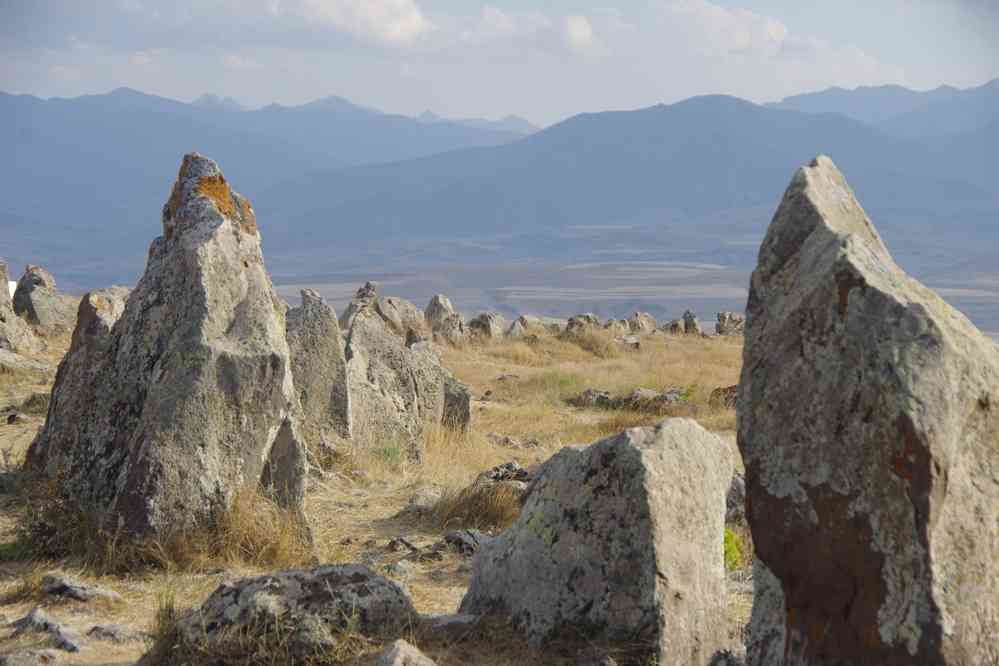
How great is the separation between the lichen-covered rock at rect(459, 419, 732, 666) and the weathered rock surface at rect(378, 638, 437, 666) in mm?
854

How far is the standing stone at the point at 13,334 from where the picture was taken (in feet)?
67.0

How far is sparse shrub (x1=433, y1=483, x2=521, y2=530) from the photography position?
10594mm

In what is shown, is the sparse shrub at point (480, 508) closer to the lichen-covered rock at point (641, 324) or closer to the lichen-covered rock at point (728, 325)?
the lichen-covered rock at point (641, 324)

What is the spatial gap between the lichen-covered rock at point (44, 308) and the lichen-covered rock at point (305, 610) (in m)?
22.9

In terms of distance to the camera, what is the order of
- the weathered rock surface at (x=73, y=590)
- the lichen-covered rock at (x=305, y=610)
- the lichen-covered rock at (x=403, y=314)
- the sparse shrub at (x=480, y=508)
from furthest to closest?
the lichen-covered rock at (x=403, y=314)
the sparse shrub at (x=480, y=508)
the weathered rock surface at (x=73, y=590)
the lichen-covered rock at (x=305, y=610)

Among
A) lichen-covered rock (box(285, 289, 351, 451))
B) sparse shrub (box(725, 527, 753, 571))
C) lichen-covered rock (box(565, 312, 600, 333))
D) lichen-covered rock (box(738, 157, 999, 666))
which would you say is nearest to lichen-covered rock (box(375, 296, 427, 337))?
lichen-covered rock (box(565, 312, 600, 333))

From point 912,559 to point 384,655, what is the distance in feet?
8.03

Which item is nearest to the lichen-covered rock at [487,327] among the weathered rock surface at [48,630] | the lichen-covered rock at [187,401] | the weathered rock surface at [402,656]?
the lichen-covered rock at [187,401]

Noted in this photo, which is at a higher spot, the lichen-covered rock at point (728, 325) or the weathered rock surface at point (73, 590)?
the weathered rock surface at point (73, 590)

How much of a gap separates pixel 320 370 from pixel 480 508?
3.07 m

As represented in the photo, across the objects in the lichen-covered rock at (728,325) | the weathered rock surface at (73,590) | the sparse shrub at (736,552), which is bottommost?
the lichen-covered rock at (728,325)

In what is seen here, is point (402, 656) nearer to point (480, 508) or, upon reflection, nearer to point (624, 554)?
point (624, 554)

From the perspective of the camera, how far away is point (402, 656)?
5234 mm

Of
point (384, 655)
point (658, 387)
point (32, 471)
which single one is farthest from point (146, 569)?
point (658, 387)
